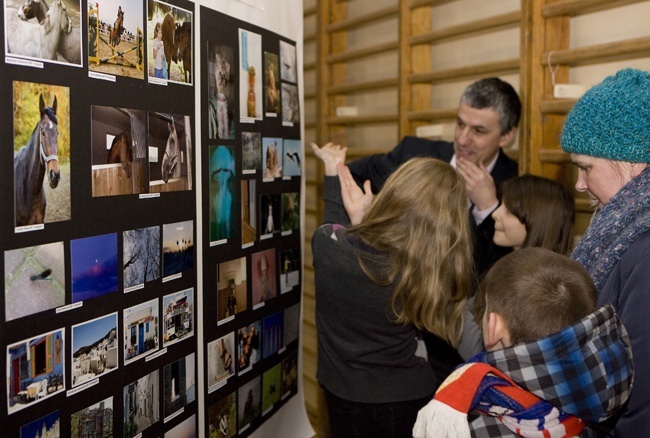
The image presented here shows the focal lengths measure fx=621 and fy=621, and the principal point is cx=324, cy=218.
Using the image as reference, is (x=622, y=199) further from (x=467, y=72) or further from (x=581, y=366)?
(x=467, y=72)

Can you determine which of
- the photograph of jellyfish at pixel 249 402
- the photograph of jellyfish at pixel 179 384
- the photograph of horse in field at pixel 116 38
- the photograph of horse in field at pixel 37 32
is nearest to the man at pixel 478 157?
the photograph of jellyfish at pixel 249 402

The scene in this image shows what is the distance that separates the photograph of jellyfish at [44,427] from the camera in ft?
5.15

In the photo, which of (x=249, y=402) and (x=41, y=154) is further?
(x=249, y=402)

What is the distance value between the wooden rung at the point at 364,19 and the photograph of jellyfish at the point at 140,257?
2222 millimetres

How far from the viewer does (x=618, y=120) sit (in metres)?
1.62

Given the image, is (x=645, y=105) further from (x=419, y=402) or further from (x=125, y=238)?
(x=125, y=238)

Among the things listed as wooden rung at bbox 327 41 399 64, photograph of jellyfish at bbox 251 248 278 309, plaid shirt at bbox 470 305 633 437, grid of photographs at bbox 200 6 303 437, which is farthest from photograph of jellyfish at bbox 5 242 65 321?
wooden rung at bbox 327 41 399 64

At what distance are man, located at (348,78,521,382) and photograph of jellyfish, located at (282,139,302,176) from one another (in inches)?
12.3

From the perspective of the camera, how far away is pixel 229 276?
2398 mm

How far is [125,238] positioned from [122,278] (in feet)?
0.39

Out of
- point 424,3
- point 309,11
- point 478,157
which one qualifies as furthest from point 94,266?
point 309,11

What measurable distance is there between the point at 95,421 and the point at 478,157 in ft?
6.47

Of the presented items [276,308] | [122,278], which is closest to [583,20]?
[276,308]

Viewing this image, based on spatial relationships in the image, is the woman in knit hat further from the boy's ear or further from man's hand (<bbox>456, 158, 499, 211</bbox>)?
man's hand (<bbox>456, 158, 499, 211</bbox>)
